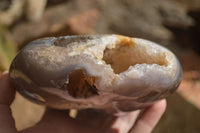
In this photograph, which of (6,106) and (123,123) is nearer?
(6,106)

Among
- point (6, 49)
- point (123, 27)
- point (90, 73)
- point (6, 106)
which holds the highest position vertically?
point (90, 73)

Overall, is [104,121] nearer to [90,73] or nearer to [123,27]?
[90,73]

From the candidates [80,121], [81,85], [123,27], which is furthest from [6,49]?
[123,27]

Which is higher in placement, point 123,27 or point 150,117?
point 150,117

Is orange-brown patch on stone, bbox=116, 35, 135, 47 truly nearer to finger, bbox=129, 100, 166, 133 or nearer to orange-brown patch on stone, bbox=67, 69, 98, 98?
orange-brown patch on stone, bbox=67, 69, 98, 98

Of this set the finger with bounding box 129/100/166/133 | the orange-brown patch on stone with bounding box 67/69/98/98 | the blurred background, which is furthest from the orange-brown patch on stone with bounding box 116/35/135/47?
the blurred background
